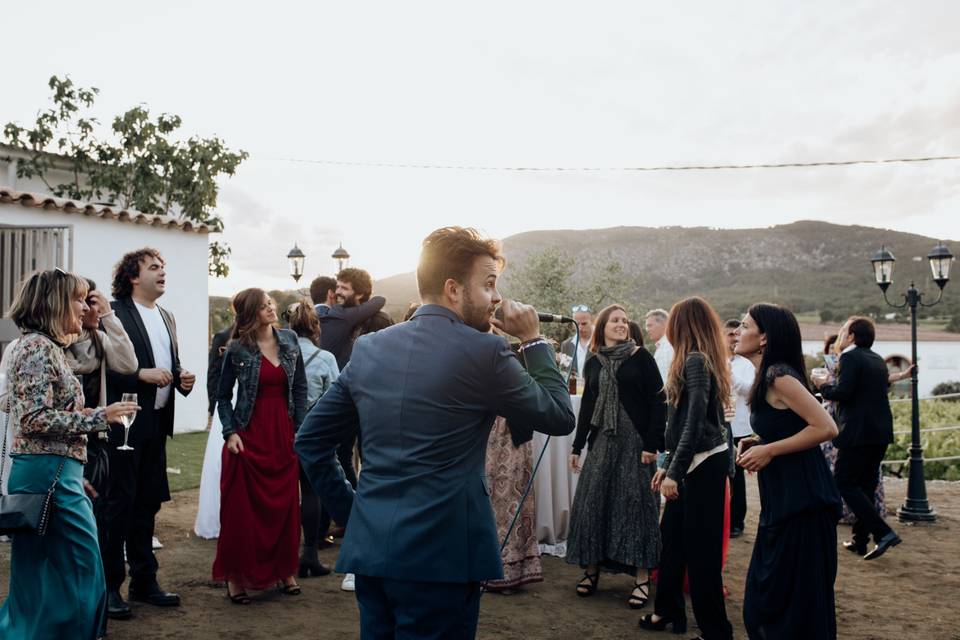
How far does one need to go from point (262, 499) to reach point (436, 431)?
354 cm

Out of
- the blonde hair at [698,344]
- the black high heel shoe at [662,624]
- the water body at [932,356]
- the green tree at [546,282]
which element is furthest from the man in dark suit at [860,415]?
the water body at [932,356]

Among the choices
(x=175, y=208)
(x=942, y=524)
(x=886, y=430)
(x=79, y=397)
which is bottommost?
(x=942, y=524)

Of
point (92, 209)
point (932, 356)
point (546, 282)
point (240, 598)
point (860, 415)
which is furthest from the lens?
point (932, 356)

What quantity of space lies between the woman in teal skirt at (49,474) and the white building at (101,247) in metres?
5.65

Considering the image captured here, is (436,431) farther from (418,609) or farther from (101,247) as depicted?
(101,247)

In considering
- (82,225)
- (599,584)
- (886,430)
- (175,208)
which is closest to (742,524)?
(886,430)

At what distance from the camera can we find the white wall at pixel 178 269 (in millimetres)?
12422

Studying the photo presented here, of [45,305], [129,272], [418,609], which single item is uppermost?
[129,272]

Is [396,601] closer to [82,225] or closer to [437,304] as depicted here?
[437,304]

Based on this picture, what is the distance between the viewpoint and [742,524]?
7703mm

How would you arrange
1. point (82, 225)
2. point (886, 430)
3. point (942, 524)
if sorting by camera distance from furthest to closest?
point (82, 225)
point (942, 524)
point (886, 430)

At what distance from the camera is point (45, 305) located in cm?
356

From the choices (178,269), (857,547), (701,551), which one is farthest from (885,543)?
(178,269)

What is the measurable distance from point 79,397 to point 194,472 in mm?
6793
